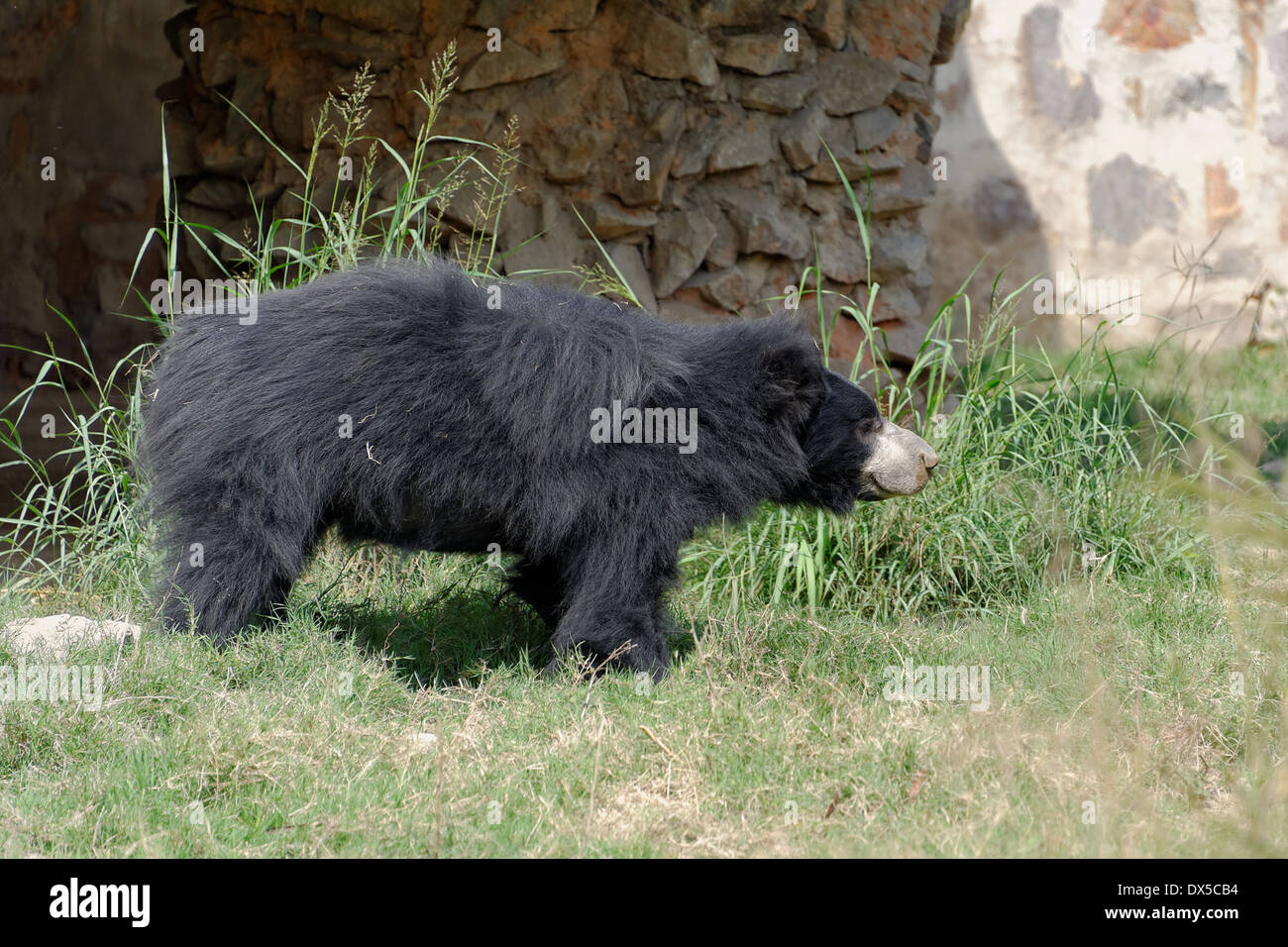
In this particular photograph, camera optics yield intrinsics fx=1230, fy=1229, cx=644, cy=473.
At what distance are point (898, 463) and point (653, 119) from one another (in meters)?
2.88

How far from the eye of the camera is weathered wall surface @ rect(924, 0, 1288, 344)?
1005 cm

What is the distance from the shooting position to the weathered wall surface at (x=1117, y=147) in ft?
33.0

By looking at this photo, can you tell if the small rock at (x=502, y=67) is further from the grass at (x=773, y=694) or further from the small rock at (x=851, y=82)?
the small rock at (x=851, y=82)

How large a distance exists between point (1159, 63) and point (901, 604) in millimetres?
7334

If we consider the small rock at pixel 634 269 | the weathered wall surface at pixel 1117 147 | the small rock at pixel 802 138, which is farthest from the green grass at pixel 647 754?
the weathered wall surface at pixel 1117 147

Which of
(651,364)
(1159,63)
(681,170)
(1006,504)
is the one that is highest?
(1159,63)

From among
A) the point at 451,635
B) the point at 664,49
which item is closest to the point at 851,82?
the point at 664,49

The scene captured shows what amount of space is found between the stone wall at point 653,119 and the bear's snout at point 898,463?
94.0 inches

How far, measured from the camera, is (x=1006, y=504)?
4969mm

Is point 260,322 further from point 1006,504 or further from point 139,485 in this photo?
point 1006,504

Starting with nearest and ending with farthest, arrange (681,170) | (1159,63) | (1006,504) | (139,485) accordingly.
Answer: (139,485), (1006,504), (681,170), (1159,63)

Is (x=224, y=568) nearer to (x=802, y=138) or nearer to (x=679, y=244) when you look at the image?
(x=679, y=244)

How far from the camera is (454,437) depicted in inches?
141

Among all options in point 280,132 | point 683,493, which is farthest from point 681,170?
point 683,493
